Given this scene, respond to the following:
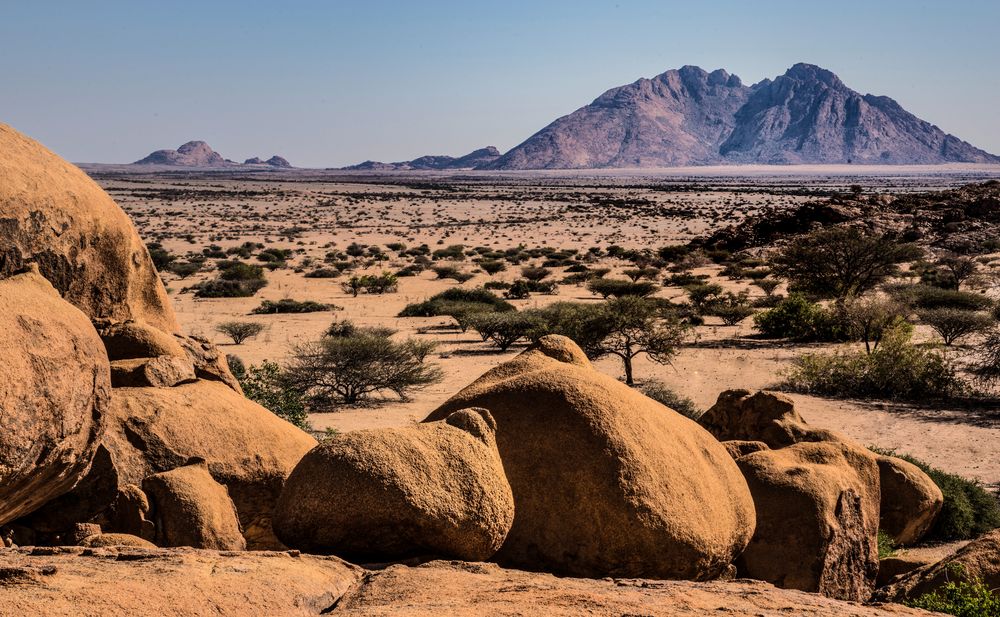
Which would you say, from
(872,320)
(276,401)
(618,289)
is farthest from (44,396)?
(618,289)

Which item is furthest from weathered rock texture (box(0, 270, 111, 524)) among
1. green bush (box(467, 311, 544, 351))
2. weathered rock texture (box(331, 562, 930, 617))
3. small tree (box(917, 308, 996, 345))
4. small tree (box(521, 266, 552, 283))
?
small tree (box(521, 266, 552, 283))

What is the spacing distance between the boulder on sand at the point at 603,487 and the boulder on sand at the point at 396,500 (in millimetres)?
375

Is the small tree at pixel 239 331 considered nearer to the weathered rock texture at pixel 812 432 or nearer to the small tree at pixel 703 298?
the small tree at pixel 703 298

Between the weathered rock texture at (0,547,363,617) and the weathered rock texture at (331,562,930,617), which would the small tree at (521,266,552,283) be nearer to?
the weathered rock texture at (331,562,930,617)

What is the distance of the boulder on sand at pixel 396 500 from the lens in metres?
4.96

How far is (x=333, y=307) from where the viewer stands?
2978 cm

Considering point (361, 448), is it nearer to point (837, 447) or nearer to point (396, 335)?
point (837, 447)

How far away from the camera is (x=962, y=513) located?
10453mm

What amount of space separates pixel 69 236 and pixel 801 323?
2134 centimetres

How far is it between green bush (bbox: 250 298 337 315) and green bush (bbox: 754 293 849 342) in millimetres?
14730

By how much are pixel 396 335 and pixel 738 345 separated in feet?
32.2

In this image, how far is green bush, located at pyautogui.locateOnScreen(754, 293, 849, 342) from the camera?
23562 millimetres

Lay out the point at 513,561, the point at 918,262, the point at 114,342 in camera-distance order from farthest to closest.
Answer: the point at 918,262 → the point at 114,342 → the point at 513,561

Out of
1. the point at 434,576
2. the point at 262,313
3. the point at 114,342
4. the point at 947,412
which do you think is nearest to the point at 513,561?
the point at 434,576
